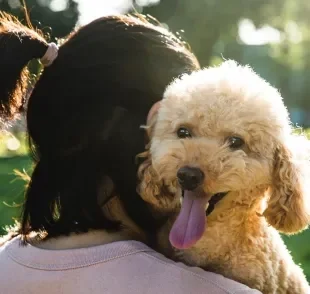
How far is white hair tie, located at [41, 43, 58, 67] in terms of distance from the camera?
5.98 ft

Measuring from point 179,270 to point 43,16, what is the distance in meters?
17.8

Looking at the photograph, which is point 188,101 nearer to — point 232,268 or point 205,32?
point 232,268

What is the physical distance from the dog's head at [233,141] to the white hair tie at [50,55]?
33 centimetres

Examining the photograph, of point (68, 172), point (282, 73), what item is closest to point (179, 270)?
point (68, 172)

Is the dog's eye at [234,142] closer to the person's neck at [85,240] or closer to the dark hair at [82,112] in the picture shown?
the dark hair at [82,112]

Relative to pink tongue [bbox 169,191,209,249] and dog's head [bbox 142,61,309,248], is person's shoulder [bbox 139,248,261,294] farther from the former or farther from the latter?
dog's head [bbox 142,61,309,248]

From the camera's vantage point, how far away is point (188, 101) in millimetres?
1917

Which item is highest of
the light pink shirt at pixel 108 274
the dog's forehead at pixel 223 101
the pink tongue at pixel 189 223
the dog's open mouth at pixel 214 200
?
the dog's forehead at pixel 223 101

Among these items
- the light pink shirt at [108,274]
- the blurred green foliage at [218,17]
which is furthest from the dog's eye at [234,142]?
the blurred green foliage at [218,17]

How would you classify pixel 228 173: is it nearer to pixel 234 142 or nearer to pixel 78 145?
pixel 234 142

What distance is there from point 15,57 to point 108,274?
613mm

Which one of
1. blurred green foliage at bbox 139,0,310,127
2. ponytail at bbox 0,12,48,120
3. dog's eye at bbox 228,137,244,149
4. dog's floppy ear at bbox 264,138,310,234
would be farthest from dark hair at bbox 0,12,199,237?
blurred green foliage at bbox 139,0,310,127

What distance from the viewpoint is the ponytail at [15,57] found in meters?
1.83

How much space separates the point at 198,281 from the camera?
5.41 ft
